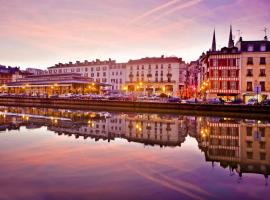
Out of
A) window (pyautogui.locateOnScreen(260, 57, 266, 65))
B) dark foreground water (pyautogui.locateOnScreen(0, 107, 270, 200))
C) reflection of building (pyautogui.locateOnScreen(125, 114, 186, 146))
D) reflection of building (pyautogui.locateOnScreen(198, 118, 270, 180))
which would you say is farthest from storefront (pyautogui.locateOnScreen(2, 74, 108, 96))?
reflection of building (pyautogui.locateOnScreen(198, 118, 270, 180))

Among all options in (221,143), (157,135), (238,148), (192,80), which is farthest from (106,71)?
(238,148)

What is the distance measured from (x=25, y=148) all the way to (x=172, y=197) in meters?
12.2

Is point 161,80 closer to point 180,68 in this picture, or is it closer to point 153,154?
point 180,68

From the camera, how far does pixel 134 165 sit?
15.8 metres

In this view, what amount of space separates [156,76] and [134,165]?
285 feet

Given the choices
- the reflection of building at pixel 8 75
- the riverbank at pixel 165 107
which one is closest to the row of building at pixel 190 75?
the reflection of building at pixel 8 75

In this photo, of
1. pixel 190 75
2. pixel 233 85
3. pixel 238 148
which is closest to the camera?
pixel 238 148

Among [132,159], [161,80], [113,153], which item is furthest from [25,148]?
[161,80]

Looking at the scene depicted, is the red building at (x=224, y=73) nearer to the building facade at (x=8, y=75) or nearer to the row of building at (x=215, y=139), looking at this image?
the row of building at (x=215, y=139)

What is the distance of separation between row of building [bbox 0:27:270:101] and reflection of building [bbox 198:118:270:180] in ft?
76.7

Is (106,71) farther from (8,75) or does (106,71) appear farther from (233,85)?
(8,75)

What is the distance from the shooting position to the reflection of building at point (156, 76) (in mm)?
99875

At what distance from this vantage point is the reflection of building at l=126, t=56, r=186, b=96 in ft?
328

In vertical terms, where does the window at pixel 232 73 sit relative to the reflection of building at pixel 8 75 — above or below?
below
